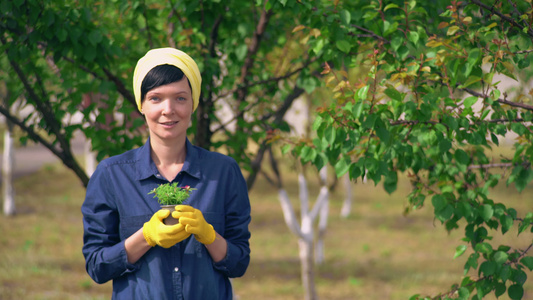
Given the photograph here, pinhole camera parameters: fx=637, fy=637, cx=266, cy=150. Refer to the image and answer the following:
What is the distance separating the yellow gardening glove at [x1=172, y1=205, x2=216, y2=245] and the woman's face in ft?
1.37

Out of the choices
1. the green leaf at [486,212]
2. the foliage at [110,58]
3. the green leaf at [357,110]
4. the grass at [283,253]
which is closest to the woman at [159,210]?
the green leaf at [357,110]

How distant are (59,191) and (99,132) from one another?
17.6 meters

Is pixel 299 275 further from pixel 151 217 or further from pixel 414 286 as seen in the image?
pixel 151 217

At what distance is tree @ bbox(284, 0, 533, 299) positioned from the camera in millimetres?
3984

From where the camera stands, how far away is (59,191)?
2184cm

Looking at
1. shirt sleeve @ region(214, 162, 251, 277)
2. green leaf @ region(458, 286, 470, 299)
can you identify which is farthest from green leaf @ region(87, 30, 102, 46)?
green leaf @ region(458, 286, 470, 299)

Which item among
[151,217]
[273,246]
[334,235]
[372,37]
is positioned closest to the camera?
[151,217]

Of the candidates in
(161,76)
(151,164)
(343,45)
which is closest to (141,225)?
(151,164)

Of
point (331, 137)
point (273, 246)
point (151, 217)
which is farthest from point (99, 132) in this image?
point (273, 246)

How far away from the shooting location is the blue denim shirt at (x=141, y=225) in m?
2.77

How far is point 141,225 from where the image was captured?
2.77m

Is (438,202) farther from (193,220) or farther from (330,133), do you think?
(193,220)

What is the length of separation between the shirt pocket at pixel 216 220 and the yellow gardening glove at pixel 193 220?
0.14 meters

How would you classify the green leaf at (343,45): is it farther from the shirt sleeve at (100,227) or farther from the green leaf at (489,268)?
the shirt sleeve at (100,227)
